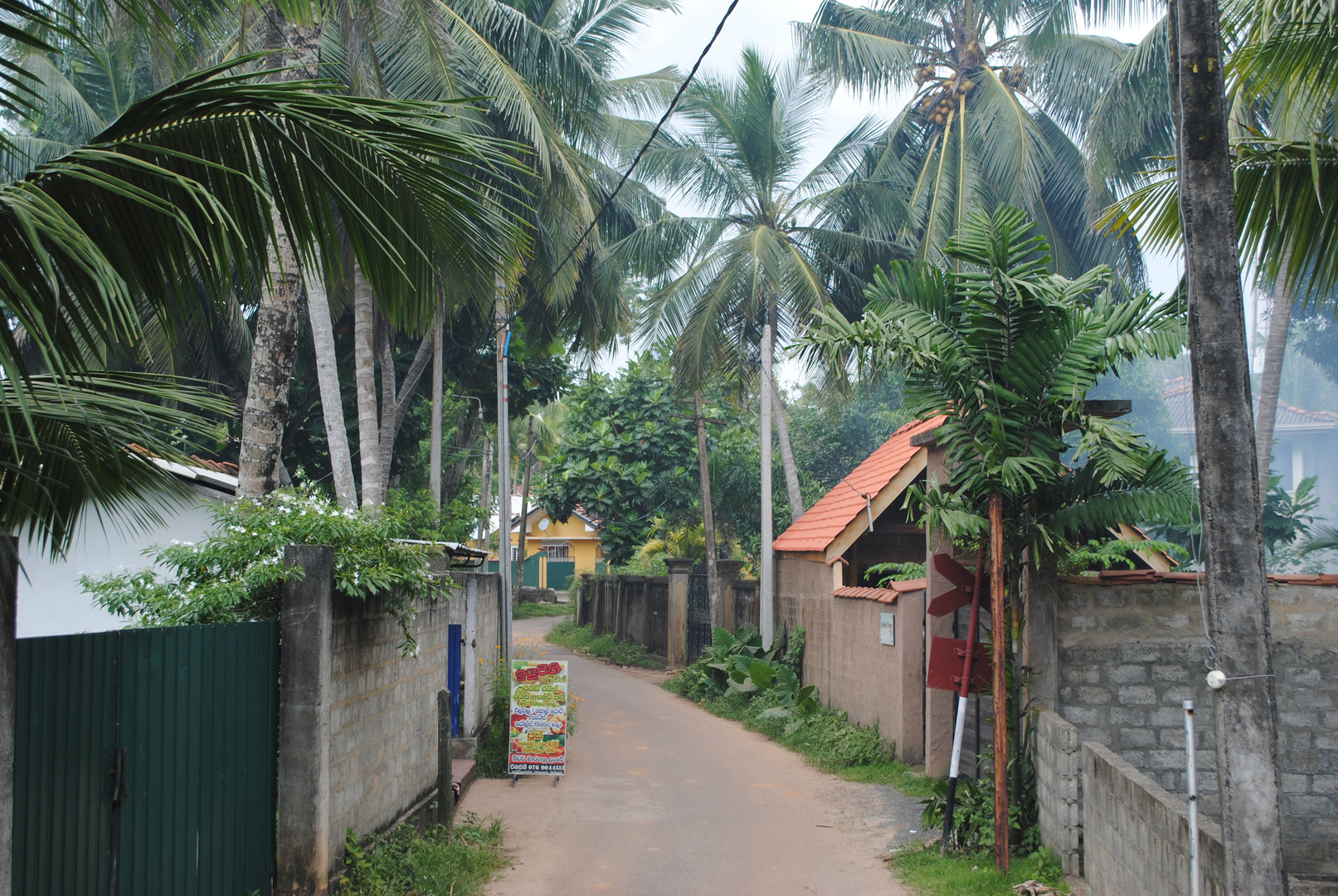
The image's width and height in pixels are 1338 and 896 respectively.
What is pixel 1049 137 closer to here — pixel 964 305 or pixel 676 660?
pixel 676 660

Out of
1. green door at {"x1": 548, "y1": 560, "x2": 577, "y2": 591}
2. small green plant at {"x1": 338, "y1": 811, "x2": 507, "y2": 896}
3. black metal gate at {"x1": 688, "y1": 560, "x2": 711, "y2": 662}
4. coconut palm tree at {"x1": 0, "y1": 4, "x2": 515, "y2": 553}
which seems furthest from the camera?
green door at {"x1": 548, "y1": 560, "x2": 577, "y2": 591}

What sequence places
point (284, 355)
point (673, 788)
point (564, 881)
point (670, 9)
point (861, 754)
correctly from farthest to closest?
point (670, 9) < point (861, 754) < point (673, 788) < point (284, 355) < point (564, 881)

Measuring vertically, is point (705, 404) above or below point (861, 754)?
above

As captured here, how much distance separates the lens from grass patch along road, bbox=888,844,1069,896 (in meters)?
6.91

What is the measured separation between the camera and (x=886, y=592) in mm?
12133

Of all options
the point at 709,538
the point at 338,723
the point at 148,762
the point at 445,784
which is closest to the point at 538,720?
the point at 445,784

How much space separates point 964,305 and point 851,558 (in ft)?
33.1

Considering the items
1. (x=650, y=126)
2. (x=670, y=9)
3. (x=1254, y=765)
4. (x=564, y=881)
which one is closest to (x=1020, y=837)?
(x=564, y=881)

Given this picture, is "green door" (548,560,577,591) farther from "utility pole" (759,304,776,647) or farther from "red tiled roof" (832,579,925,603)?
"red tiled roof" (832,579,925,603)

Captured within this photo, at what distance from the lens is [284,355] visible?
8383mm

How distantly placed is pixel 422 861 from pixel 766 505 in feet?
34.8

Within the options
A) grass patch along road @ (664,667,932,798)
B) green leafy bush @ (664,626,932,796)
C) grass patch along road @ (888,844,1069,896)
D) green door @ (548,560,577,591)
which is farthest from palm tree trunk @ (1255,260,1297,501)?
green door @ (548,560,577,591)

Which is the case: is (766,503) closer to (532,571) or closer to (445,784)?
(445,784)

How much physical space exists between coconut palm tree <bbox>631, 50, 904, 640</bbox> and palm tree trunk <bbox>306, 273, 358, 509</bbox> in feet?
24.9
